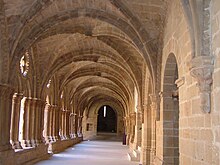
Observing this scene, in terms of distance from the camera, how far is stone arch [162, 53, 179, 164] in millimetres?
6922

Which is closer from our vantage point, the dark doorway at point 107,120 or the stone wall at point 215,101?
the stone wall at point 215,101

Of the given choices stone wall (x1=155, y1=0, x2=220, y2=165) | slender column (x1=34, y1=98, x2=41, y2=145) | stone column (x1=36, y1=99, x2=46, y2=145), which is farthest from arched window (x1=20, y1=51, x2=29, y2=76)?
stone wall (x1=155, y1=0, x2=220, y2=165)

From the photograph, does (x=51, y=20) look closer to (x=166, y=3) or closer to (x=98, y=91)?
(x=166, y=3)

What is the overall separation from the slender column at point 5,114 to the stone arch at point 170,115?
3884 mm

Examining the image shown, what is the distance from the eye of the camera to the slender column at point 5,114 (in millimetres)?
8234

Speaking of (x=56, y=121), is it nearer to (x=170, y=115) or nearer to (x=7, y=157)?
(x=7, y=157)

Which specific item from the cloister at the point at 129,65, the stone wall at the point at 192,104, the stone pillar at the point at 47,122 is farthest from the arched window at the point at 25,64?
the stone wall at the point at 192,104

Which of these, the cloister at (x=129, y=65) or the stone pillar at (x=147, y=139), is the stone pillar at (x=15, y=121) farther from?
the stone pillar at (x=147, y=139)

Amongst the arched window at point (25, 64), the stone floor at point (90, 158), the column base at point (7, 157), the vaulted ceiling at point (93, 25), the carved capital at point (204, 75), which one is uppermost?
the vaulted ceiling at point (93, 25)

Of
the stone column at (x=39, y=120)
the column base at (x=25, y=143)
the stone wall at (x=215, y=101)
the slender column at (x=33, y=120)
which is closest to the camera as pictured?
the stone wall at (x=215, y=101)

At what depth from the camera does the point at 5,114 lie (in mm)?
8586

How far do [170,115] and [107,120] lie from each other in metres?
30.5

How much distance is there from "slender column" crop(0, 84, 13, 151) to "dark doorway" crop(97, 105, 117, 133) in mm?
28429

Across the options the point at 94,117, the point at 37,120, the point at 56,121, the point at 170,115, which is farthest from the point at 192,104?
the point at 94,117
